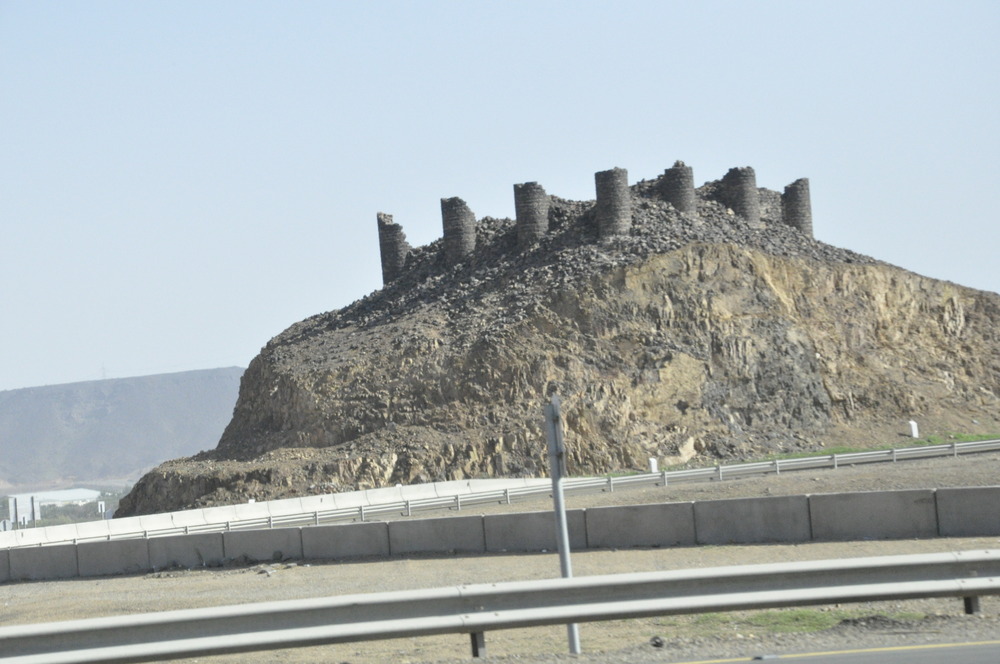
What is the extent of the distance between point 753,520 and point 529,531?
4248 millimetres

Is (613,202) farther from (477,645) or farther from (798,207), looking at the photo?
(477,645)

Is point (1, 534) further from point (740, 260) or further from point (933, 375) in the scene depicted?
point (933, 375)

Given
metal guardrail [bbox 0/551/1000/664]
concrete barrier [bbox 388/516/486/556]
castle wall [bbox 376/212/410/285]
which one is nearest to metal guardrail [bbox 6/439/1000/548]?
concrete barrier [bbox 388/516/486/556]

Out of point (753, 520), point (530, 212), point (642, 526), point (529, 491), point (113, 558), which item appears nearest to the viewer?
point (753, 520)

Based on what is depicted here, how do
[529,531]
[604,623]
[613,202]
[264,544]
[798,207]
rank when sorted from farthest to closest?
1. [798,207]
2. [613,202]
3. [264,544]
4. [529,531]
5. [604,623]

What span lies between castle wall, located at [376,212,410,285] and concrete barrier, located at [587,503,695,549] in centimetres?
4764

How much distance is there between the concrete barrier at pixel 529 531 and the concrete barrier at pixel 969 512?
6366mm

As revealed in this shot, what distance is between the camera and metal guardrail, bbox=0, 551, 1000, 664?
11.4 meters

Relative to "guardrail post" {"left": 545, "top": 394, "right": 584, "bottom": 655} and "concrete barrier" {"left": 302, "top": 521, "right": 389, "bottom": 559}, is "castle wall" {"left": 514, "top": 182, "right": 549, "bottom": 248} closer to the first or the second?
"concrete barrier" {"left": 302, "top": 521, "right": 389, "bottom": 559}

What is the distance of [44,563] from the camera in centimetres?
2809

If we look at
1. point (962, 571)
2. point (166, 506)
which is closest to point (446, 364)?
point (166, 506)

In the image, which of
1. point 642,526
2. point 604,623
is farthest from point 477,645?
point 642,526

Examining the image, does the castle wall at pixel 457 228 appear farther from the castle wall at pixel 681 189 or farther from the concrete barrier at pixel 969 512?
the concrete barrier at pixel 969 512

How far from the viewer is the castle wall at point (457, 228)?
66.0m
